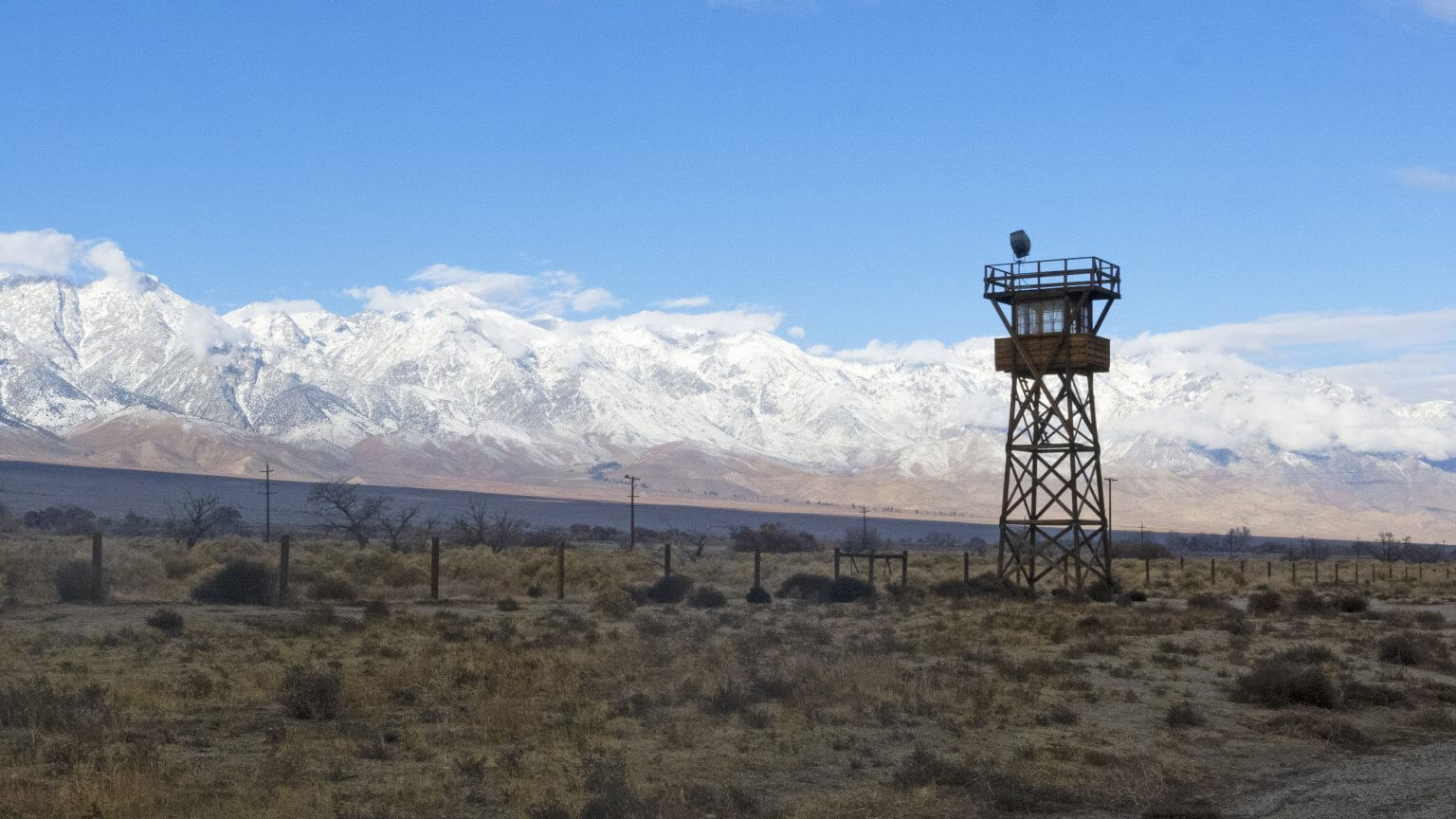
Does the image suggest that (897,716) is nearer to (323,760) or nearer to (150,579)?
(323,760)

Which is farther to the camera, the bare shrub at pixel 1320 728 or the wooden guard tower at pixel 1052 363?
the wooden guard tower at pixel 1052 363

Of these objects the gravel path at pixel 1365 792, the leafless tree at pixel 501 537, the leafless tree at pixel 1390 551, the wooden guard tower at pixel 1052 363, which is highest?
the wooden guard tower at pixel 1052 363

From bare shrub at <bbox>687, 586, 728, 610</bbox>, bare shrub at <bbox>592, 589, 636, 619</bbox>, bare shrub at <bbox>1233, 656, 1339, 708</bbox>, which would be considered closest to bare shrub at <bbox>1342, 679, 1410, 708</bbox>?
bare shrub at <bbox>1233, 656, 1339, 708</bbox>

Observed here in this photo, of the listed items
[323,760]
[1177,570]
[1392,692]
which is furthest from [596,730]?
[1177,570]

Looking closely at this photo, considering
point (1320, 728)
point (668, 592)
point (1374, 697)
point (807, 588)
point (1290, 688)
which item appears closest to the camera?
point (1320, 728)

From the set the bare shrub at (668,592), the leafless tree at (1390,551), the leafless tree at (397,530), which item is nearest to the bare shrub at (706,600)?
the bare shrub at (668,592)

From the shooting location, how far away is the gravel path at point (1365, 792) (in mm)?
11953

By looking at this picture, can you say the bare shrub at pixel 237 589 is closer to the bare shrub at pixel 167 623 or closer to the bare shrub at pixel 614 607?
the bare shrub at pixel 167 623

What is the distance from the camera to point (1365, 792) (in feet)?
41.9

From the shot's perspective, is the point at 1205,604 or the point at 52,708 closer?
the point at 52,708

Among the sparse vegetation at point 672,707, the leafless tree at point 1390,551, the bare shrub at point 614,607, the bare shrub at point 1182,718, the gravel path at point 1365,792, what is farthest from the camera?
the leafless tree at point 1390,551

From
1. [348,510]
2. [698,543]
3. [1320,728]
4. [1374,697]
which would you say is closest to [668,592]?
A: [1374,697]

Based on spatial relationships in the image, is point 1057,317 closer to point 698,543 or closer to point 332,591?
point 332,591

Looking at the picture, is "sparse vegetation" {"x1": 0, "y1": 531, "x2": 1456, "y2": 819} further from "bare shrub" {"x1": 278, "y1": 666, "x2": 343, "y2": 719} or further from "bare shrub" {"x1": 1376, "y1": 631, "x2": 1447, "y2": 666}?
"bare shrub" {"x1": 1376, "y1": 631, "x2": 1447, "y2": 666}
